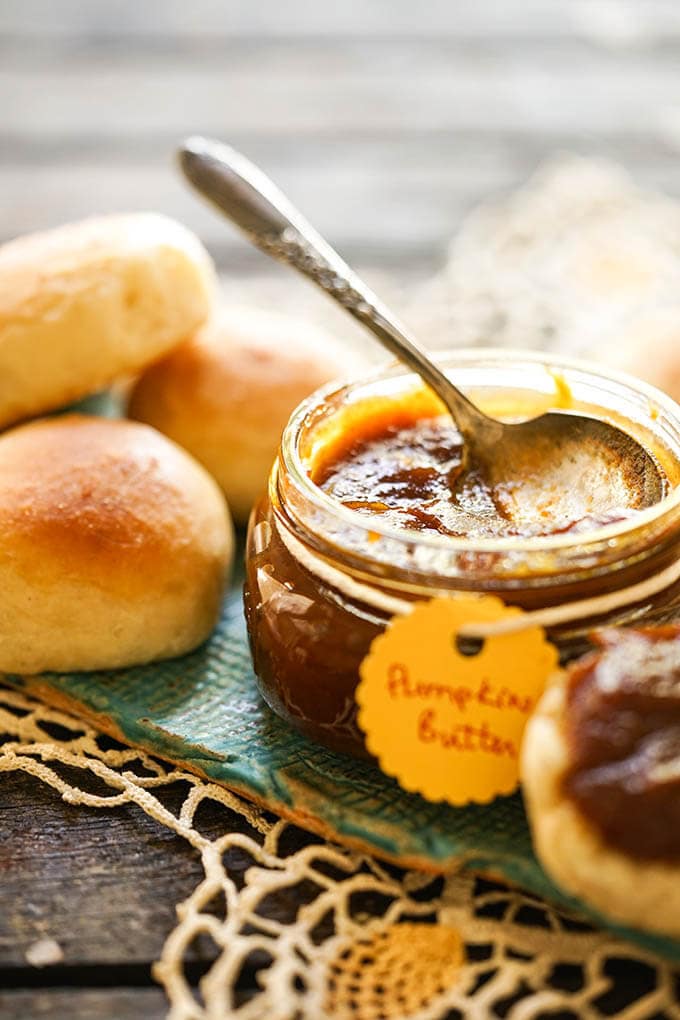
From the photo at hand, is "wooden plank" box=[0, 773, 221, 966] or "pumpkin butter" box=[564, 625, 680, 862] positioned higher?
"pumpkin butter" box=[564, 625, 680, 862]

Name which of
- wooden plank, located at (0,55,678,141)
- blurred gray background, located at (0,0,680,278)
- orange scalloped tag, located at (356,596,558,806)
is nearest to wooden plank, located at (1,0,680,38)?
blurred gray background, located at (0,0,680,278)

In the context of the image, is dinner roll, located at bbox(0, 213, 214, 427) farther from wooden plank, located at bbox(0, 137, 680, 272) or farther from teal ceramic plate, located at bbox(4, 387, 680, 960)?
wooden plank, located at bbox(0, 137, 680, 272)

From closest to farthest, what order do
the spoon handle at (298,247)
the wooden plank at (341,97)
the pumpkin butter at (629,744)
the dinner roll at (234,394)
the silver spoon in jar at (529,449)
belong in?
1. the pumpkin butter at (629,744)
2. the silver spoon in jar at (529,449)
3. the spoon handle at (298,247)
4. the dinner roll at (234,394)
5. the wooden plank at (341,97)

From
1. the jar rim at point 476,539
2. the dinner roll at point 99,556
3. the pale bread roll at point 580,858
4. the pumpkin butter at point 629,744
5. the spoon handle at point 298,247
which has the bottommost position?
the dinner roll at point 99,556

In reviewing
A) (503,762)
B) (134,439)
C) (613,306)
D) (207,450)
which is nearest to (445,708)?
(503,762)

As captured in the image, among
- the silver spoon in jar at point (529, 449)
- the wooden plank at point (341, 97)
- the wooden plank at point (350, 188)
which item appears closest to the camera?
the silver spoon in jar at point (529, 449)

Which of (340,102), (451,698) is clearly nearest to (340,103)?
(340,102)

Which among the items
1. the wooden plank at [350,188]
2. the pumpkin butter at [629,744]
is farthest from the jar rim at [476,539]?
the wooden plank at [350,188]

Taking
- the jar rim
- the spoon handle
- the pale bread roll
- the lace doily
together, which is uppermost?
the spoon handle

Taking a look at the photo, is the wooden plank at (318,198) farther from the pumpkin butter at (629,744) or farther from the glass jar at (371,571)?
the pumpkin butter at (629,744)
